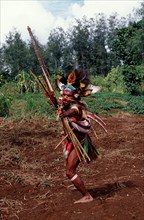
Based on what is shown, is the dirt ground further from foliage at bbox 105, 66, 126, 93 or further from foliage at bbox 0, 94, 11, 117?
foliage at bbox 105, 66, 126, 93

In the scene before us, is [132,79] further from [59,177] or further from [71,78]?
[71,78]

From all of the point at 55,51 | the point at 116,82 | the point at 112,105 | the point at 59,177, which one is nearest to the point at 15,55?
the point at 55,51

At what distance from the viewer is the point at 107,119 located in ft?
39.8

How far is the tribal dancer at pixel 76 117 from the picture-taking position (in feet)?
13.7

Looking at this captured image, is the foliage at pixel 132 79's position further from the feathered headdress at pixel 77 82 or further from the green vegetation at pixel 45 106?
the feathered headdress at pixel 77 82

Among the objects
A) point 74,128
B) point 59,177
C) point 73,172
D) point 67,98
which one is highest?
point 67,98

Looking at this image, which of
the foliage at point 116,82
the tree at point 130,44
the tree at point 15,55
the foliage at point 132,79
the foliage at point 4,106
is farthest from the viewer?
the tree at point 15,55

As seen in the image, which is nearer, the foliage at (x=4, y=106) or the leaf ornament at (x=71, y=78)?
the leaf ornament at (x=71, y=78)

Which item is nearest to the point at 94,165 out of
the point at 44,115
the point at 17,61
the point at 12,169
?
the point at 12,169

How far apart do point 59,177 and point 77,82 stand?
6.81 feet

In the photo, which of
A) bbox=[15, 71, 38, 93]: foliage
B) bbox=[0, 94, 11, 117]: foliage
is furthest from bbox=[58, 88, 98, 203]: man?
bbox=[15, 71, 38, 93]: foliage

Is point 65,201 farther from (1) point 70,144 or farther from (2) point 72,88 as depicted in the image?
(2) point 72,88

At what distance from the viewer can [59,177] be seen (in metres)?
5.89

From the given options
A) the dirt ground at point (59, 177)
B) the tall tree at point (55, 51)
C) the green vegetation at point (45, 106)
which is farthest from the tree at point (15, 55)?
the dirt ground at point (59, 177)
